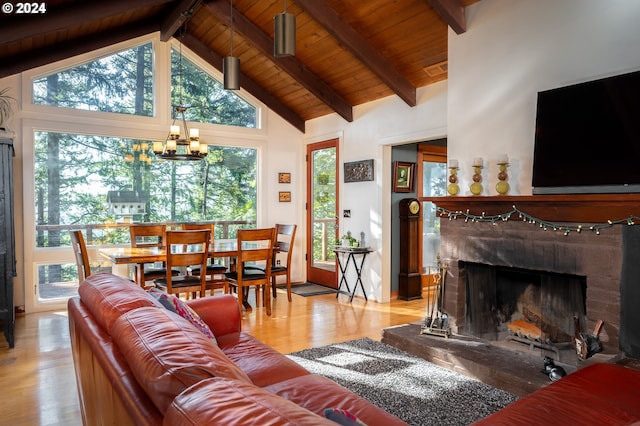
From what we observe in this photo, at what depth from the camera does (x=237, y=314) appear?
8.89ft

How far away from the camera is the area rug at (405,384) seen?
2.58m

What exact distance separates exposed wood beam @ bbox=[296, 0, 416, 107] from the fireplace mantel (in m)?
1.76

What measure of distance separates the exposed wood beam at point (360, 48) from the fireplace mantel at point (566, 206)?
1762mm

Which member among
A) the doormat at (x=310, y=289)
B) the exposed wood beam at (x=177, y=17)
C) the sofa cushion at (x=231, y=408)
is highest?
the exposed wood beam at (x=177, y=17)

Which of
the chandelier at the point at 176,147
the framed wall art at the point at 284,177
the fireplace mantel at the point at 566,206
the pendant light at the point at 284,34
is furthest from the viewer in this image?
the framed wall art at the point at 284,177

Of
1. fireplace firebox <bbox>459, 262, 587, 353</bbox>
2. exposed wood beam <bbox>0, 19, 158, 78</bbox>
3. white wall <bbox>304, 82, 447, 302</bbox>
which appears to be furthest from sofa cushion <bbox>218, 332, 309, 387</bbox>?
exposed wood beam <bbox>0, 19, 158, 78</bbox>

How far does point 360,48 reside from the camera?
4.54 metres

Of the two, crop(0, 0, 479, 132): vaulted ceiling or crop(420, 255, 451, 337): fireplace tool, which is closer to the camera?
crop(420, 255, 451, 337): fireplace tool

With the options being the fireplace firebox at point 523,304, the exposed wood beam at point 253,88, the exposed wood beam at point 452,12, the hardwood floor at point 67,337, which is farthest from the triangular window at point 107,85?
the fireplace firebox at point 523,304

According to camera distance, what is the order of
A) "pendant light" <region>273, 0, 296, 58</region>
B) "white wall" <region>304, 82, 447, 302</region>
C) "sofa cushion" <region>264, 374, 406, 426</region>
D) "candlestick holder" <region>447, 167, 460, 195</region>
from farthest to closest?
1. "white wall" <region>304, 82, 447, 302</region>
2. "candlestick holder" <region>447, 167, 460, 195</region>
3. "pendant light" <region>273, 0, 296, 58</region>
4. "sofa cushion" <region>264, 374, 406, 426</region>

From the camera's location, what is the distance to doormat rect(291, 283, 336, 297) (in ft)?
19.7

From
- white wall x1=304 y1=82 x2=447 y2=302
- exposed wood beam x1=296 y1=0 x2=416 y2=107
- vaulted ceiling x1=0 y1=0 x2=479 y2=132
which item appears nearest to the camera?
vaulted ceiling x1=0 y1=0 x2=479 y2=132

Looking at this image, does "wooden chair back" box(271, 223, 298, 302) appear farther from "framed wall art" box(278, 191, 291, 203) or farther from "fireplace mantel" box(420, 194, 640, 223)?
"fireplace mantel" box(420, 194, 640, 223)

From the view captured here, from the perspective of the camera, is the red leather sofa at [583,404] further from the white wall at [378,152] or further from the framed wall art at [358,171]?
the framed wall art at [358,171]
